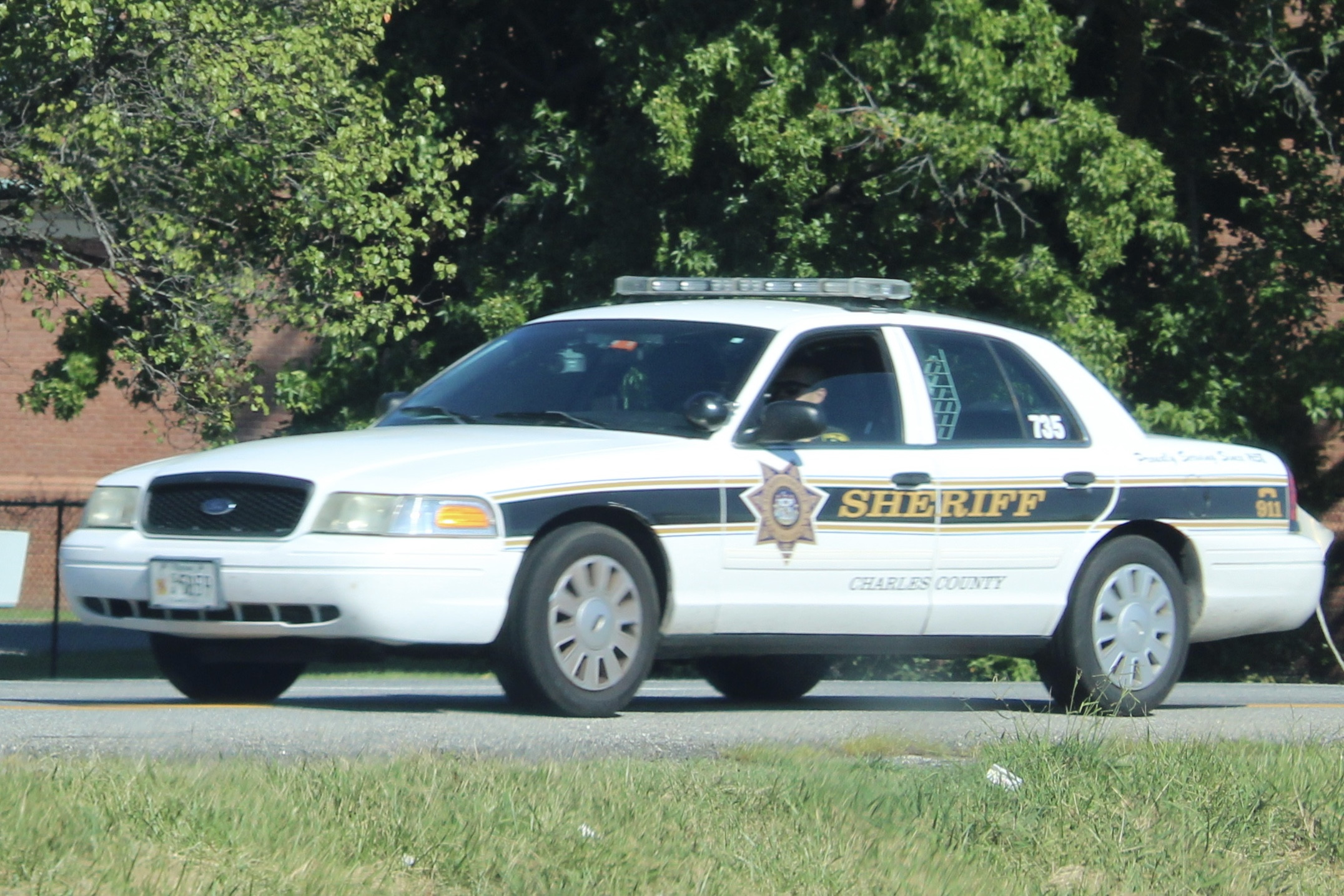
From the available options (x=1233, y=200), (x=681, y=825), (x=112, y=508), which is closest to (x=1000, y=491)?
(x=112, y=508)

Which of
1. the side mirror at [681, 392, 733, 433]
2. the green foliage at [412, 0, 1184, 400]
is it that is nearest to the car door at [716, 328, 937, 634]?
the side mirror at [681, 392, 733, 433]

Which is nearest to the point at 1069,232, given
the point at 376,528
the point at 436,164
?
the point at 436,164

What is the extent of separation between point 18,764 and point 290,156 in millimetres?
9453

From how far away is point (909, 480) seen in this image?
826 centimetres

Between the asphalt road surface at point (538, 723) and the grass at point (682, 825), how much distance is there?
430 mm

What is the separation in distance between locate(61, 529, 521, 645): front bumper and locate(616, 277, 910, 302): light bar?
2.20m

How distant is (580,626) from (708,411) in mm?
991

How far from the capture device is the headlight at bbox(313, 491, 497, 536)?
698 cm

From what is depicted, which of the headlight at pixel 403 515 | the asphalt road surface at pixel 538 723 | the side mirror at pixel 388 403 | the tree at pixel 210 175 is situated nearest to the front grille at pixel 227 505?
the headlight at pixel 403 515

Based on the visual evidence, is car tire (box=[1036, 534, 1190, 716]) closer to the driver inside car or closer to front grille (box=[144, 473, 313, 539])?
the driver inside car

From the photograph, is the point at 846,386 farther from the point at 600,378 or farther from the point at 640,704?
the point at 640,704

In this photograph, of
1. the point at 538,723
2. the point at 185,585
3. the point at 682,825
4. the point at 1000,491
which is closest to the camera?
the point at 682,825

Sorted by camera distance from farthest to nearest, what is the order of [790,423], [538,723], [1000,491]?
1. [1000,491]
2. [790,423]
3. [538,723]

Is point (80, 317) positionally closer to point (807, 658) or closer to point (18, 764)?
point (807, 658)
